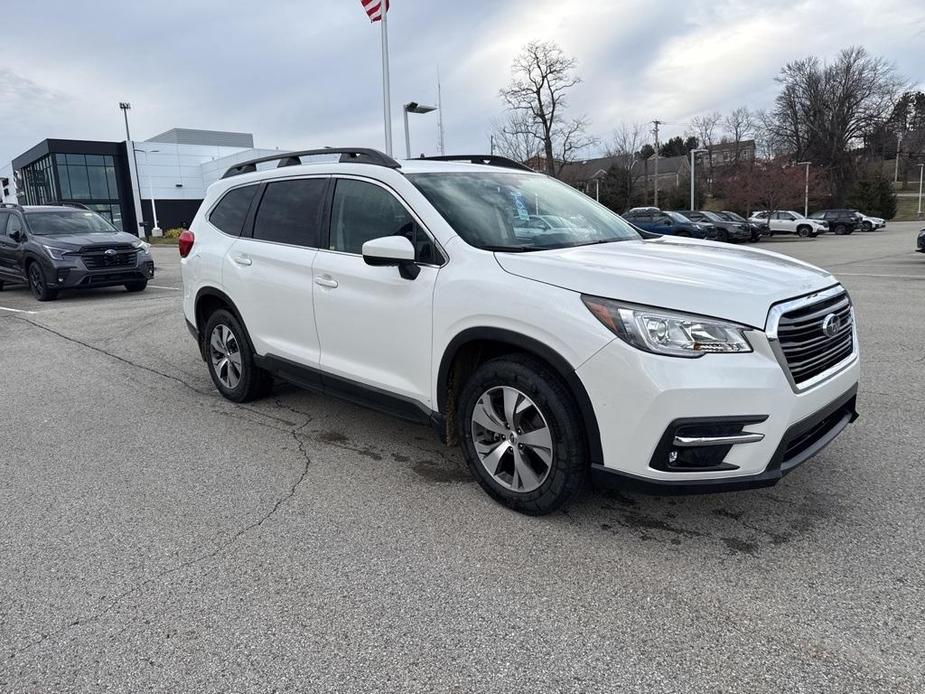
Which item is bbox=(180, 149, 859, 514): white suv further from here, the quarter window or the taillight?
the quarter window

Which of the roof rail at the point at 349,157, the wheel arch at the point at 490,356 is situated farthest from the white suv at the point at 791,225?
the wheel arch at the point at 490,356

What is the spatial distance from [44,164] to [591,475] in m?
71.5

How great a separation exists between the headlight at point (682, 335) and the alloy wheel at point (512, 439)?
644 millimetres

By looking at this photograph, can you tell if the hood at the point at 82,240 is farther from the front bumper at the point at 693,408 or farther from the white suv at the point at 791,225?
the white suv at the point at 791,225

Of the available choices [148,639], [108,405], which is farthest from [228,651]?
[108,405]

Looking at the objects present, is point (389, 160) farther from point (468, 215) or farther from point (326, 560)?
point (326, 560)

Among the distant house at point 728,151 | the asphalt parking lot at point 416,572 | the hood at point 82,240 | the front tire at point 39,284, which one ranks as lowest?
the asphalt parking lot at point 416,572

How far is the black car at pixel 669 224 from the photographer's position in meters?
29.1

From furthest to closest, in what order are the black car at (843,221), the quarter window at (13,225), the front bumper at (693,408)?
1. the black car at (843,221)
2. the quarter window at (13,225)
3. the front bumper at (693,408)

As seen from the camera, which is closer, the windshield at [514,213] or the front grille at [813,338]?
the front grille at [813,338]

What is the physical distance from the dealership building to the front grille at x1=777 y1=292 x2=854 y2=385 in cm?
5926

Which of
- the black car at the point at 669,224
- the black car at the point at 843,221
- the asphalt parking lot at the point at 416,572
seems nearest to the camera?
the asphalt parking lot at the point at 416,572

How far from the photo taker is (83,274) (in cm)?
1259

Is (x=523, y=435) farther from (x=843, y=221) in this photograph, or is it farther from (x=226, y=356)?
(x=843, y=221)
